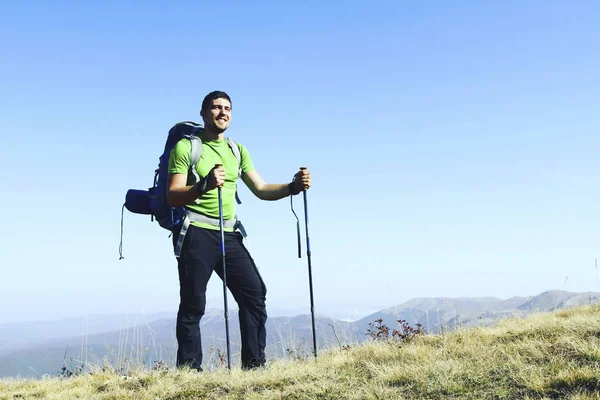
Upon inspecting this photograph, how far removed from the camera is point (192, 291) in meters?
5.89

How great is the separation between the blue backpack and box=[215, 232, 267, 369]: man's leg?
13.7 inches

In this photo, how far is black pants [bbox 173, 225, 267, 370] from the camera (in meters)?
5.93

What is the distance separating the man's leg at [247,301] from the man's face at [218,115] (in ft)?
4.09

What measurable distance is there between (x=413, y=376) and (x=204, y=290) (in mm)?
2469

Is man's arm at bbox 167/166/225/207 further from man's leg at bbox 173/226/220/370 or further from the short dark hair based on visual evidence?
the short dark hair

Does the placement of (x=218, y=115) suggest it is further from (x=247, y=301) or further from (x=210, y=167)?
(x=247, y=301)

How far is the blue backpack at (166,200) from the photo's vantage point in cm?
599

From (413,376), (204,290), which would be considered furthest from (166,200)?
(413,376)

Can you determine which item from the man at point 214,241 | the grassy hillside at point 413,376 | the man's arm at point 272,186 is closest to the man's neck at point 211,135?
the man at point 214,241

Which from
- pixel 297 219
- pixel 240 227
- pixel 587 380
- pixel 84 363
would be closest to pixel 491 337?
pixel 587 380

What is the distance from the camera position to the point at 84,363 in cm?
761

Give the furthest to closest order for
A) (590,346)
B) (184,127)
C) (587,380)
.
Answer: (184,127), (590,346), (587,380)

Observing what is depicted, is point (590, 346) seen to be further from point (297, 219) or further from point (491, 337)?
point (297, 219)

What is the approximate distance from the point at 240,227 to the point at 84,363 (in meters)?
3.22
